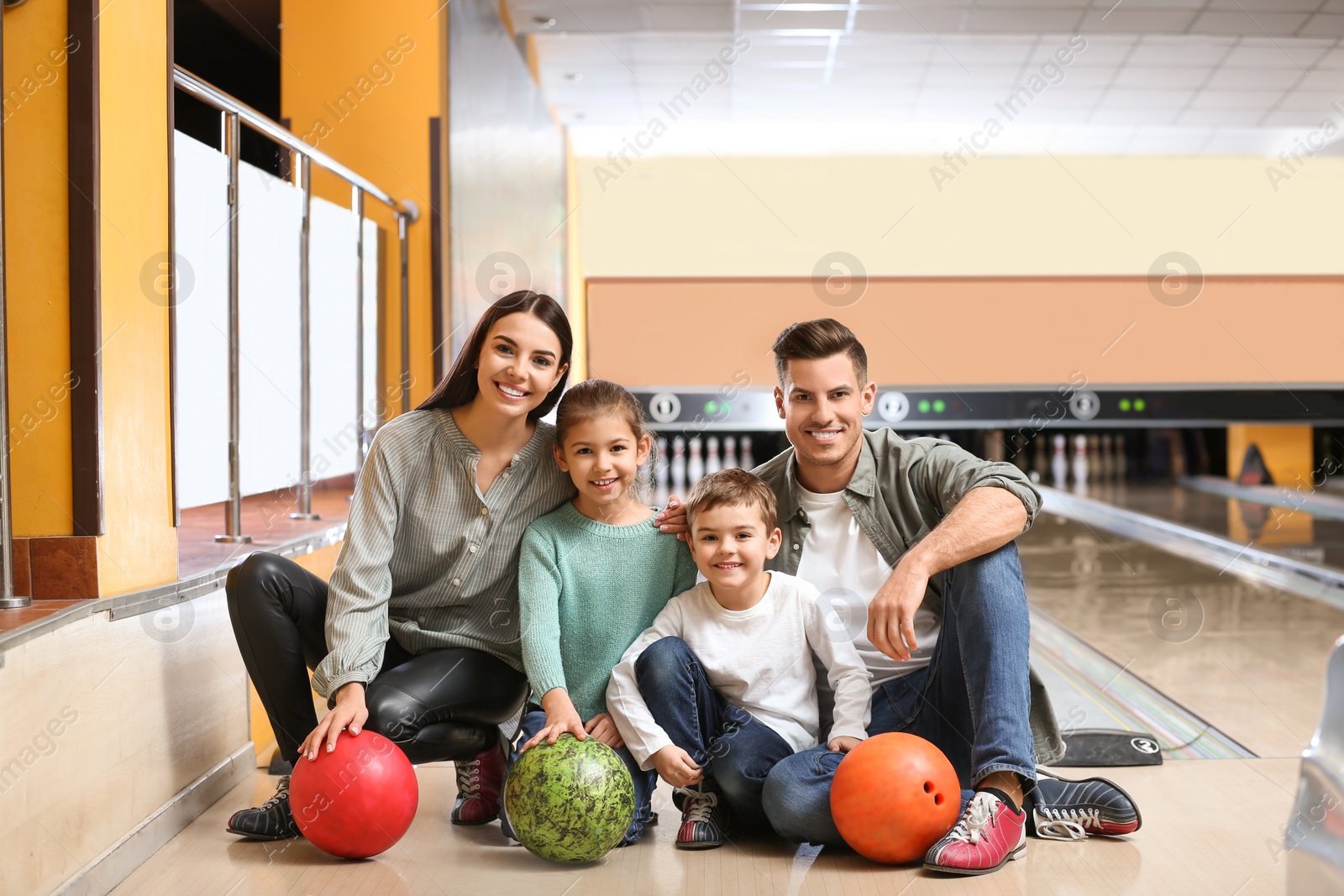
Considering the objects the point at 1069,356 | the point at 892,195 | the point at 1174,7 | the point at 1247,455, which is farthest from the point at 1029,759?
the point at 1247,455

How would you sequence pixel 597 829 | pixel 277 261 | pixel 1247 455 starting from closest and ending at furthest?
pixel 597 829
pixel 277 261
pixel 1247 455

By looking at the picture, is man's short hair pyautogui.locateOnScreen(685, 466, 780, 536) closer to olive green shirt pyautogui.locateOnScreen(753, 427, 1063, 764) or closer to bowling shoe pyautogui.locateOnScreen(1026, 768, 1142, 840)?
olive green shirt pyautogui.locateOnScreen(753, 427, 1063, 764)

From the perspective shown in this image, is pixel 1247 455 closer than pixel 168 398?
No

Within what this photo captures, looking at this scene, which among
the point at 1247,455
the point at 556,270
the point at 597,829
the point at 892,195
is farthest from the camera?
the point at 1247,455

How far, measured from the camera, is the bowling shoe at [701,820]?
1.40 metres

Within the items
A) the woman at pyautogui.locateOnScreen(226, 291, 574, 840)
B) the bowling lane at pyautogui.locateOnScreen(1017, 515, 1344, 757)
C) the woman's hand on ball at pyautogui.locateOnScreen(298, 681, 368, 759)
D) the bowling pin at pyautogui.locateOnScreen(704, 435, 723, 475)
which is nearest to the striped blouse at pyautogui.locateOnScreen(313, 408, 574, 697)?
the woman at pyautogui.locateOnScreen(226, 291, 574, 840)

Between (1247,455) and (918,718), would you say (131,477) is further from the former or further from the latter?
(1247,455)

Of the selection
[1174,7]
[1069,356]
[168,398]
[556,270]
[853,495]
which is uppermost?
[1174,7]

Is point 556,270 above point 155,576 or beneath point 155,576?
above

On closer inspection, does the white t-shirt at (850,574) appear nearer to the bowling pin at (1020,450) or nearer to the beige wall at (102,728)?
the beige wall at (102,728)

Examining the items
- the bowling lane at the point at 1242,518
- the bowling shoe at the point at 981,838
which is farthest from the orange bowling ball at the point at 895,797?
the bowling lane at the point at 1242,518

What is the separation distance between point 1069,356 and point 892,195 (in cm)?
108

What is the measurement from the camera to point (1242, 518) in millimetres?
4836

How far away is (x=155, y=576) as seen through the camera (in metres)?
1.49
